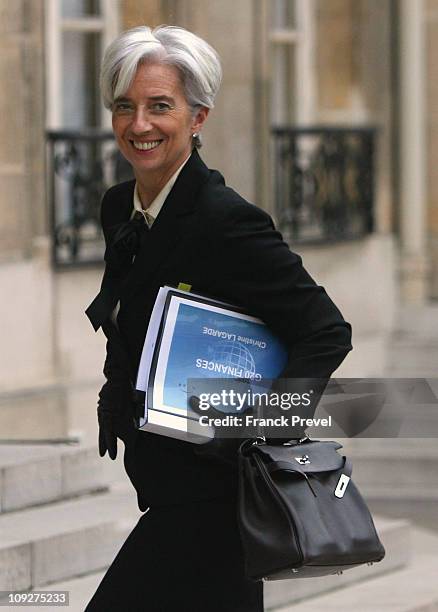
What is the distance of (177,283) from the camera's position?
309 centimetres

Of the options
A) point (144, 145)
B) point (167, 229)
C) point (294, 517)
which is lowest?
point (294, 517)

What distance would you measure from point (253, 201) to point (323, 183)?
3.11 feet

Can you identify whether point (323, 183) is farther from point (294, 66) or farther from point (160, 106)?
point (160, 106)

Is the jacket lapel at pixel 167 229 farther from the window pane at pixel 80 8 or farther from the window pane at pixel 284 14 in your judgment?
the window pane at pixel 284 14

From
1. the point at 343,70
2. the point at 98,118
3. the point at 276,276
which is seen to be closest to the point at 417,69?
the point at 343,70

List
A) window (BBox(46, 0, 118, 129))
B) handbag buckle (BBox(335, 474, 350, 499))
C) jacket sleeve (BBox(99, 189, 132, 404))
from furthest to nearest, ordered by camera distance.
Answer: window (BBox(46, 0, 118, 129)) < jacket sleeve (BBox(99, 189, 132, 404)) < handbag buckle (BBox(335, 474, 350, 499))

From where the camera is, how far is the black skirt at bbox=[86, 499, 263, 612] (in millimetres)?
3137

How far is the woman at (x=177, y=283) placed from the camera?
3.06 m

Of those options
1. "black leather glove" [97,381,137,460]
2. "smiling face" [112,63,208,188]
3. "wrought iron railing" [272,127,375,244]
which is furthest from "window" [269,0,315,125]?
"smiling face" [112,63,208,188]

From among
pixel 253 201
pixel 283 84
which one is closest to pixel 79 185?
pixel 253 201

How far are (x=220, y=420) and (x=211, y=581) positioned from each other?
1.06 ft

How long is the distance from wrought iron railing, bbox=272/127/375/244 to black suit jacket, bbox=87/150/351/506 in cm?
714

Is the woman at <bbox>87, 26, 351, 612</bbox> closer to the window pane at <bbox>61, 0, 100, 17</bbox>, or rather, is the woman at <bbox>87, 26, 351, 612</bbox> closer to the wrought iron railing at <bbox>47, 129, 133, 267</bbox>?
the wrought iron railing at <bbox>47, 129, 133, 267</bbox>

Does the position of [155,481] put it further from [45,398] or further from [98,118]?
[98,118]
